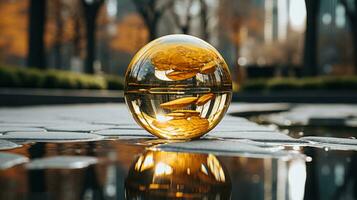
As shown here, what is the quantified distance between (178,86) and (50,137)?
1.65 meters

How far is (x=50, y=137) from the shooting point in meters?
5.25

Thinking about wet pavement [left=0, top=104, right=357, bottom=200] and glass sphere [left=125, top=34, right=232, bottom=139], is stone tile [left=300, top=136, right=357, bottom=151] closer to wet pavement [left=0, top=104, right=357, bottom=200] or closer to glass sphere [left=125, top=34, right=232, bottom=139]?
wet pavement [left=0, top=104, right=357, bottom=200]

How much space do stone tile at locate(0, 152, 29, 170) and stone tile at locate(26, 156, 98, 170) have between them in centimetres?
10

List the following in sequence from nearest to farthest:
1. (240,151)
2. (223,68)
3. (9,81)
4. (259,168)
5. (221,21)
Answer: (259,168)
(240,151)
(223,68)
(9,81)
(221,21)

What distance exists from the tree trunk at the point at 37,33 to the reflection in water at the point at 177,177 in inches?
584

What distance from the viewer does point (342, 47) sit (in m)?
54.3

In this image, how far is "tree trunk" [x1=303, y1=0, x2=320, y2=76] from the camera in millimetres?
23203

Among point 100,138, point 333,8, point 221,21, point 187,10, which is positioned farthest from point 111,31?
point 100,138

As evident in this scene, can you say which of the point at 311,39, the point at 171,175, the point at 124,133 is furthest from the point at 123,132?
Answer: the point at 311,39

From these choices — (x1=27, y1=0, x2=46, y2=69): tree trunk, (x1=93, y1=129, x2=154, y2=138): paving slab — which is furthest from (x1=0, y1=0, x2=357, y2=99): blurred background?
(x1=93, y1=129, x2=154, y2=138): paving slab

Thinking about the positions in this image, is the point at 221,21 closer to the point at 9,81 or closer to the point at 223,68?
the point at 9,81

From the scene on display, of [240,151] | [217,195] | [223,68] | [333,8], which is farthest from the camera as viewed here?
[333,8]

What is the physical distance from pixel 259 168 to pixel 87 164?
1238mm

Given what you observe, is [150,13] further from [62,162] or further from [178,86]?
[62,162]
